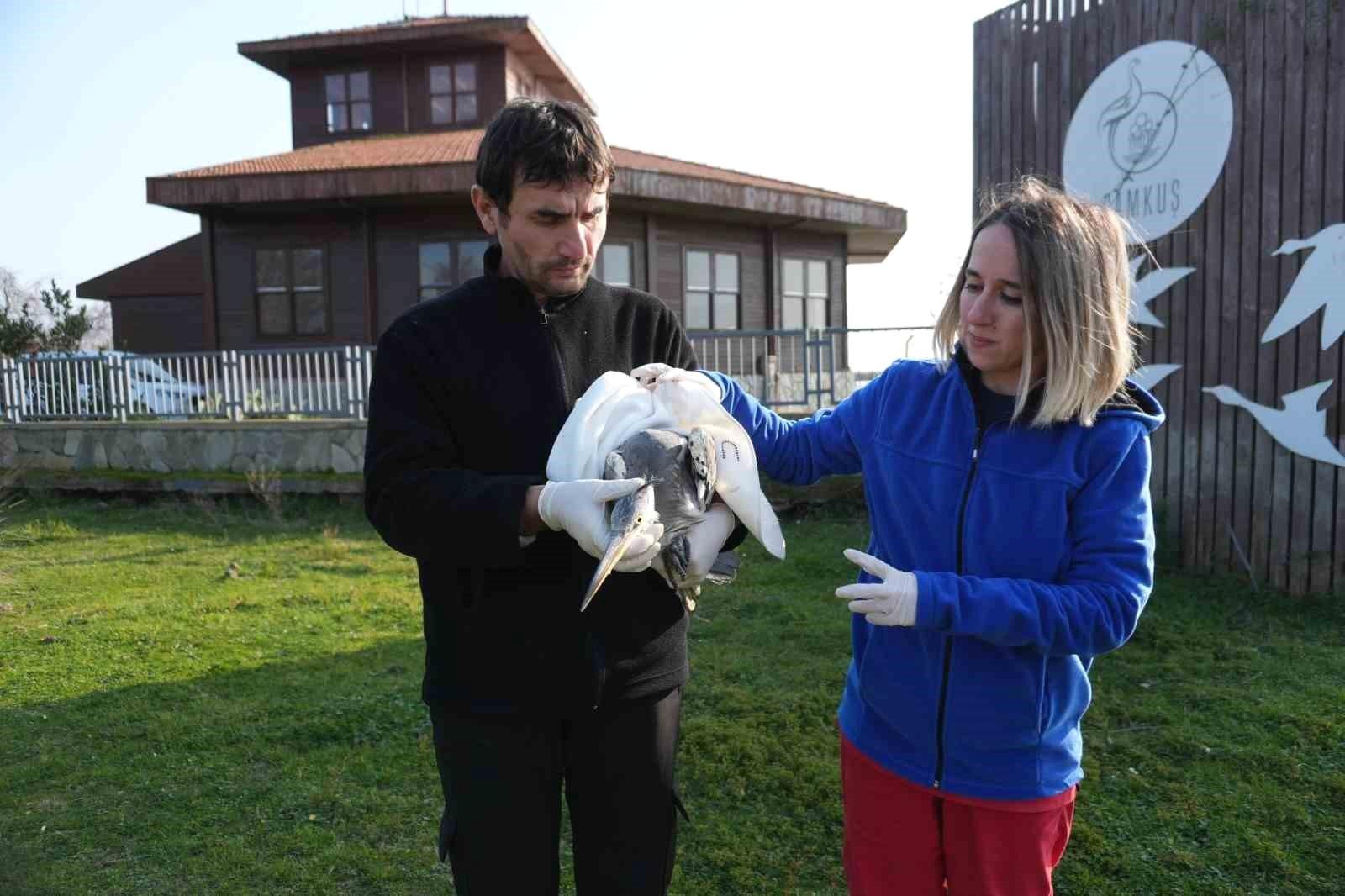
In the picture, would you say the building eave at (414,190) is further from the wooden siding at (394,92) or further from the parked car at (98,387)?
the wooden siding at (394,92)

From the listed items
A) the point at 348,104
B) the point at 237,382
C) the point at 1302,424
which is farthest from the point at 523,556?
the point at 348,104

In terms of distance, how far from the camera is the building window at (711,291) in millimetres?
15828

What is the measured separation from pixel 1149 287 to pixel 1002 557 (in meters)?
5.38

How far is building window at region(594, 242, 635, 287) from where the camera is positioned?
14688 millimetres

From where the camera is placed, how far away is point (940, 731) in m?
1.96

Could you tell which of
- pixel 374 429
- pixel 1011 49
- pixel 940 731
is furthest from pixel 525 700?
pixel 1011 49

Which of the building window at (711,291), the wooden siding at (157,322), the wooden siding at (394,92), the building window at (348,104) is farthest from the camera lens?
the wooden siding at (157,322)

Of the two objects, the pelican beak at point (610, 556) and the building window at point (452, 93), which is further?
the building window at point (452, 93)

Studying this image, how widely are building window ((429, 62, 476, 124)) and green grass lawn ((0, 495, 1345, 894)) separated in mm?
12715

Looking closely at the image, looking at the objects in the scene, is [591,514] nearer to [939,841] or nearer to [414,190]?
[939,841]

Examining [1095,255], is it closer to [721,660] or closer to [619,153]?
[721,660]

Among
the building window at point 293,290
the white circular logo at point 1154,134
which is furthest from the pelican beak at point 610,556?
the building window at point 293,290

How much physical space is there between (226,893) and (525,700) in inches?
79.8

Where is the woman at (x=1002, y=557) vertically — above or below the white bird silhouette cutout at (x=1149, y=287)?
below
